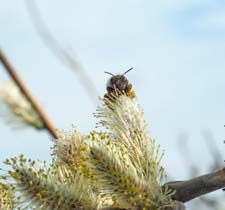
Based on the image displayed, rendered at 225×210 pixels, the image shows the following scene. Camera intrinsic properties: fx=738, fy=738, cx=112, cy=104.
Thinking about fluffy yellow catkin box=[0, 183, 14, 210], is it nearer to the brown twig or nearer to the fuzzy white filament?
the brown twig

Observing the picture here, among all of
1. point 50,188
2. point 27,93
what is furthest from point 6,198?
point 27,93

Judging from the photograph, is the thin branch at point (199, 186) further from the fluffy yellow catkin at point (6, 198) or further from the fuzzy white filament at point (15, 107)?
the fuzzy white filament at point (15, 107)

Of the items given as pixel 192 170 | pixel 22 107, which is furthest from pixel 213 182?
pixel 192 170

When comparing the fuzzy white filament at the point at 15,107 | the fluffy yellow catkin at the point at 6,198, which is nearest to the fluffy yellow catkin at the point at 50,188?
the fluffy yellow catkin at the point at 6,198

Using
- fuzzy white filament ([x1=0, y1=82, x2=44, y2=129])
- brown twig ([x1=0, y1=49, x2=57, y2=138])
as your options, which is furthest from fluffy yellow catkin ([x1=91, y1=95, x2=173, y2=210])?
fuzzy white filament ([x1=0, y1=82, x2=44, y2=129])

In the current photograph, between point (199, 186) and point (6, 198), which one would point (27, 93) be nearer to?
point (6, 198)
